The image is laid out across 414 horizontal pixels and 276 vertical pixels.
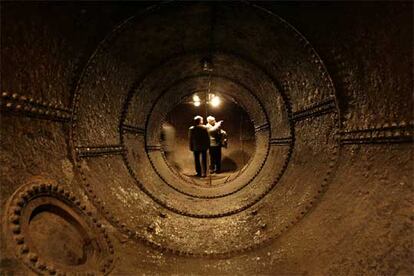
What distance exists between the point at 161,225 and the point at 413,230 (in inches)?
76.4

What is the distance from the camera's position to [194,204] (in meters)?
3.71

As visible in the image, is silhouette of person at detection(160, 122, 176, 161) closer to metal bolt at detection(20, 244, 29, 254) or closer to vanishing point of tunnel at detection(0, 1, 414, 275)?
vanishing point of tunnel at detection(0, 1, 414, 275)

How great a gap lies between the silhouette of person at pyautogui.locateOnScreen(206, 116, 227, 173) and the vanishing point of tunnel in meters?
5.28

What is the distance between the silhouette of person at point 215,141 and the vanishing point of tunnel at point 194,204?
208 inches

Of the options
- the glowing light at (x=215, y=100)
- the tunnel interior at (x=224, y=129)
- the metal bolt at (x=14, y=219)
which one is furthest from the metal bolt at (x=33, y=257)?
the tunnel interior at (x=224, y=129)

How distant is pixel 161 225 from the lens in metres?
2.93

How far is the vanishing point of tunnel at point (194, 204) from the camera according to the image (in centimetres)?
186

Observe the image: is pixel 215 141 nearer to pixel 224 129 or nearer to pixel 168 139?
pixel 224 129

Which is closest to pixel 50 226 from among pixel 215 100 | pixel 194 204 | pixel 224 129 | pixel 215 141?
pixel 194 204

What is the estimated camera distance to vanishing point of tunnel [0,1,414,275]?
6.10ft

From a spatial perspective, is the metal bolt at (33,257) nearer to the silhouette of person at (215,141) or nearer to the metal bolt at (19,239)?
the metal bolt at (19,239)

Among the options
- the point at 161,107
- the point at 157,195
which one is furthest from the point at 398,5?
the point at 161,107

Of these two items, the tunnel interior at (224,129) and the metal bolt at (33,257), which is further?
the tunnel interior at (224,129)

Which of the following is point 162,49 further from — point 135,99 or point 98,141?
point 98,141
